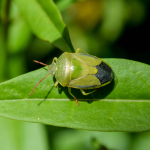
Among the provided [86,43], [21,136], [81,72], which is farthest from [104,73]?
[86,43]

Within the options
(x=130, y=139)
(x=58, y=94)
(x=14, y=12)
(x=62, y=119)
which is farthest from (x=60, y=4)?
(x=130, y=139)

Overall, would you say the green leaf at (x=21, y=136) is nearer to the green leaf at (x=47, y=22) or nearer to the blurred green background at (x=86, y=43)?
the blurred green background at (x=86, y=43)

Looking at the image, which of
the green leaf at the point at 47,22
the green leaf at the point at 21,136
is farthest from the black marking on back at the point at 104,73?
the green leaf at the point at 21,136

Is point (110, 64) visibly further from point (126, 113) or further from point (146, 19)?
point (146, 19)

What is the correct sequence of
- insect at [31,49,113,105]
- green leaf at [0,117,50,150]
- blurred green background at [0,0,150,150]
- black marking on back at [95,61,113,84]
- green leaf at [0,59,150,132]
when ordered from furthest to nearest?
blurred green background at [0,0,150,150], green leaf at [0,117,50,150], insect at [31,49,113,105], black marking on back at [95,61,113,84], green leaf at [0,59,150,132]

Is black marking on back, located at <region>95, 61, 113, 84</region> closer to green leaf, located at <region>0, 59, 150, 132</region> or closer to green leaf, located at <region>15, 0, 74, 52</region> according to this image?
green leaf, located at <region>0, 59, 150, 132</region>

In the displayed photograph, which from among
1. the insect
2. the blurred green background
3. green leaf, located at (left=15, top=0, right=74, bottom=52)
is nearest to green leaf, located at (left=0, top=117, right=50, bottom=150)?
the blurred green background
